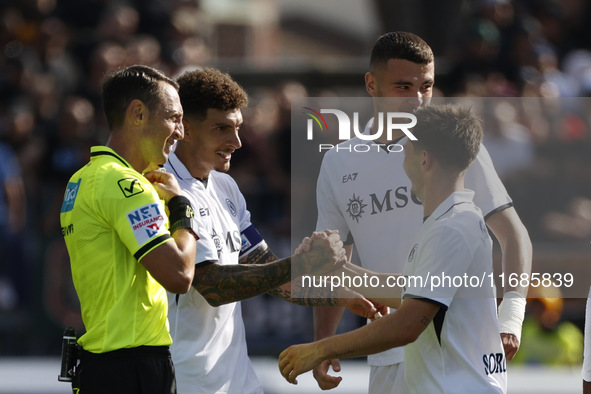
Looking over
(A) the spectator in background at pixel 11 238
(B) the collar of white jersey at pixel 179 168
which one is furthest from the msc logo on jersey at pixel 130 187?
(A) the spectator in background at pixel 11 238

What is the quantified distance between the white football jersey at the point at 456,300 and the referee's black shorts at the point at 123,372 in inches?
45.4

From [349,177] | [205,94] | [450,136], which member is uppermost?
[205,94]

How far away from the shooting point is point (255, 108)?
11234 mm

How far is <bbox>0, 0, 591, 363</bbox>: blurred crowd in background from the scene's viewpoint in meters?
8.87

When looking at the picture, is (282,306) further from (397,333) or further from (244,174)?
(397,333)

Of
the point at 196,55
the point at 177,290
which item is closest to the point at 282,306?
the point at 196,55

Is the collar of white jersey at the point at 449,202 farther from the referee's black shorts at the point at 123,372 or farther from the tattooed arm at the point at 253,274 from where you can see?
the referee's black shorts at the point at 123,372

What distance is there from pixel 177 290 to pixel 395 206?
4.59ft

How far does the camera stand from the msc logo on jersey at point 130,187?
14.1 ft

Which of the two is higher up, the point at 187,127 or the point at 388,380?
the point at 187,127

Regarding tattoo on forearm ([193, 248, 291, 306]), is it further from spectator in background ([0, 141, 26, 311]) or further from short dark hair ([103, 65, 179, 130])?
spectator in background ([0, 141, 26, 311])

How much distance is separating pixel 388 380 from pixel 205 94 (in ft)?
5.82

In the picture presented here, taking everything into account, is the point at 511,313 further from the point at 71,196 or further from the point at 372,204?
the point at 71,196

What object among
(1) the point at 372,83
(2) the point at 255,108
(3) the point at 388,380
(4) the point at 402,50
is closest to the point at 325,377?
(3) the point at 388,380
